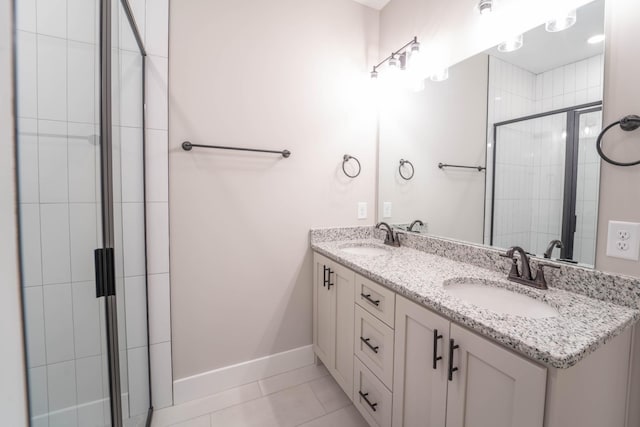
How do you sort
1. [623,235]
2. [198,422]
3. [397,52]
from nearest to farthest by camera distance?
[623,235]
[198,422]
[397,52]

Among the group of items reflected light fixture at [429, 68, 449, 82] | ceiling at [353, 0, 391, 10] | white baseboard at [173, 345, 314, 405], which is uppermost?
ceiling at [353, 0, 391, 10]

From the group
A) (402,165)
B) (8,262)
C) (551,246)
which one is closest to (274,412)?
(8,262)

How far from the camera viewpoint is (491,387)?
737 millimetres

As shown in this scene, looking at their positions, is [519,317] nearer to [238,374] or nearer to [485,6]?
[485,6]

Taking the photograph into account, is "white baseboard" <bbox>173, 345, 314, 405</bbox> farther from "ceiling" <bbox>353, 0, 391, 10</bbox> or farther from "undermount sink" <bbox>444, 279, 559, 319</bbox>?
"ceiling" <bbox>353, 0, 391, 10</bbox>

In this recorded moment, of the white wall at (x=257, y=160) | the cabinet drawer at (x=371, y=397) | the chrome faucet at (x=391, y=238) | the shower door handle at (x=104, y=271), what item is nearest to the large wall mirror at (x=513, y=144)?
the chrome faucet at (x=391, y=238)

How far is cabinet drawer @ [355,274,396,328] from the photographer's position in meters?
1.10

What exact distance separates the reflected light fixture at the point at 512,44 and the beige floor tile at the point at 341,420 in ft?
6.42

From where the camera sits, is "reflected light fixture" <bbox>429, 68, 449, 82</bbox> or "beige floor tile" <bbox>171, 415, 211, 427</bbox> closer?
"beige floor tile" <bbox>171, 415, 211, 427</bbox>

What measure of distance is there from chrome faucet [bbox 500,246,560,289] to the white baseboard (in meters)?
1.34

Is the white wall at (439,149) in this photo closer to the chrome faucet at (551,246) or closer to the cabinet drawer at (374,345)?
the chrome faucet at (551,246)

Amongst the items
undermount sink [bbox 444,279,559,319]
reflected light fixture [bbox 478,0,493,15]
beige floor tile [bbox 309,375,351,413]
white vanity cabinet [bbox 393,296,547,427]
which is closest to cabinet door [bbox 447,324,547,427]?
white vanity cabinet [bbox 393,296,547,427]

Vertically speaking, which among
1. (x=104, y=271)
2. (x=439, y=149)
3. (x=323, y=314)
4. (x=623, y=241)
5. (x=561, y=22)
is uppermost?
(x=561, y=22)

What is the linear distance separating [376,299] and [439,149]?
1.00 meters
